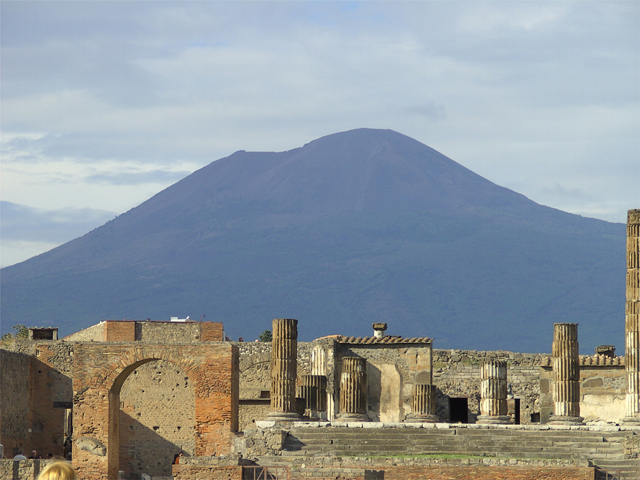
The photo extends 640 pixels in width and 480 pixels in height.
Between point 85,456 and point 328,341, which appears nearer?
point 85,456

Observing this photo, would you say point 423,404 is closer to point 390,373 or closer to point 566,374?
point 390,373

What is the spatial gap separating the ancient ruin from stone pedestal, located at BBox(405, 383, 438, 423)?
0.05m

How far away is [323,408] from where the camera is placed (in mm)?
36531

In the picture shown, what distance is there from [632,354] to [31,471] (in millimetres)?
15498

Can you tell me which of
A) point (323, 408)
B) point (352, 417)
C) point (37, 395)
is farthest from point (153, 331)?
point (352, 417)

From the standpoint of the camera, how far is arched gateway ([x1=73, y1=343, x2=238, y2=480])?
33844 millimetres

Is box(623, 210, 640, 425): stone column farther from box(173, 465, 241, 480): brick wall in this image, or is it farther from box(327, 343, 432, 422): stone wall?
box(173, 465, 241, 480): brick wall

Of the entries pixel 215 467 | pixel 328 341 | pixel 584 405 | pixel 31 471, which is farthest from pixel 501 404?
pixel 31 471

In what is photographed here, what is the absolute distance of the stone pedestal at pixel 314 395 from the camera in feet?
118

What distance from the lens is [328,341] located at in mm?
41938

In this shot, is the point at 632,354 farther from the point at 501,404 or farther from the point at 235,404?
the point at 235,404

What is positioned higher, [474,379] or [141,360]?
[141,360]

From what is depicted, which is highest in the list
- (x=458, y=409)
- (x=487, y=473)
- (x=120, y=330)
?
Answer: (x=120, y=330)

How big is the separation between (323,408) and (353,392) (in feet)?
3.54
